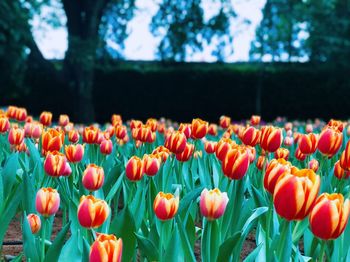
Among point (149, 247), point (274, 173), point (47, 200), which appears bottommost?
point (149, 247)

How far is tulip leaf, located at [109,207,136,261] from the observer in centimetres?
181

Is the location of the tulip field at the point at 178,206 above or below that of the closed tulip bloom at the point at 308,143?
below

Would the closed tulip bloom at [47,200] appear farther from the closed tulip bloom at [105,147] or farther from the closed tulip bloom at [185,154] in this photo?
the closed tulip bloom at [105,147]

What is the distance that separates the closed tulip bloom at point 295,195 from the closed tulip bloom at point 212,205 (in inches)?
11.7

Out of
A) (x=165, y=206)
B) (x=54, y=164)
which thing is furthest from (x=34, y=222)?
(x=165, y=206)

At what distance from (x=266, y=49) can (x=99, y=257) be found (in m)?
17.5

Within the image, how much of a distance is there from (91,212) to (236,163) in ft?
1.83

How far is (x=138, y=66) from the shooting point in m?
18.7

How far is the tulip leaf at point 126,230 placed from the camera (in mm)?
1812

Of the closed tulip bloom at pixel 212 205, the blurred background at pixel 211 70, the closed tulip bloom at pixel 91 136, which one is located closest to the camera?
the closed tulip bloom at pixel 212 205

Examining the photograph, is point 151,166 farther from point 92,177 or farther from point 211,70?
point 211,70

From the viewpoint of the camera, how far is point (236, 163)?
1.96m

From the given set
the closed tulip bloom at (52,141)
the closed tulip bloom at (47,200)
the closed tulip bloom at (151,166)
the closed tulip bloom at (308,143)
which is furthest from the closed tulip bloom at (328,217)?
the closed tulip bloom at (52,141)

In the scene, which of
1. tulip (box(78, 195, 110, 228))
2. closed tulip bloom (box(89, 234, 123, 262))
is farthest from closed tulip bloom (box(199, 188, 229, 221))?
closed tulip bloom (box(89, 234, 123, 262))
